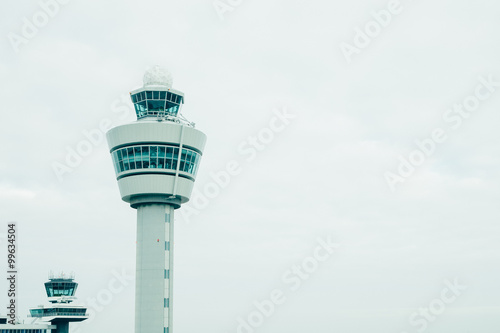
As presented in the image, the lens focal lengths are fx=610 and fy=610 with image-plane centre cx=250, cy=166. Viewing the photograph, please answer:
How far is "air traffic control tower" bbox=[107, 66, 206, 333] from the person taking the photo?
88.1 metres

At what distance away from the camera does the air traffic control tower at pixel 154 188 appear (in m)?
88.1

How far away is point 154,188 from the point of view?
89.0m

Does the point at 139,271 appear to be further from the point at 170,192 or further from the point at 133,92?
the point at 133,92

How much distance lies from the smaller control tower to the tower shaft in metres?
49.5

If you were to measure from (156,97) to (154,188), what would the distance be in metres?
15.7

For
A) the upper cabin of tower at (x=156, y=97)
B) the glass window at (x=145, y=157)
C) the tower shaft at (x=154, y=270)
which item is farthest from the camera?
the upper cabin of tower at (x=156, y=97)

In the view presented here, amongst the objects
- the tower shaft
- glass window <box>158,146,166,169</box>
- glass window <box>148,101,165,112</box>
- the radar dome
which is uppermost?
the radar dome

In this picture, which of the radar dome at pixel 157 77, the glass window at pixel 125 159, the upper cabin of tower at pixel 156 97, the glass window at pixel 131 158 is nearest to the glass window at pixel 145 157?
the glass window at pixel 131 158

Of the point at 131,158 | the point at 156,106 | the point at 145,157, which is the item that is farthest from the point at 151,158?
the point at 156,106

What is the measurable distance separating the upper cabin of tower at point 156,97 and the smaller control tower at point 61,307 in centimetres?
5502

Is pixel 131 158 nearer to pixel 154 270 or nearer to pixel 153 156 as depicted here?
pixel 153 156

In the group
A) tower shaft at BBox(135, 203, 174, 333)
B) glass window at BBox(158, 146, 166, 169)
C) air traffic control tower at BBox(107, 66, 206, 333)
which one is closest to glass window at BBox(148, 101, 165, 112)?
air traffic control tower at BBox(107, 66, 206, 333)

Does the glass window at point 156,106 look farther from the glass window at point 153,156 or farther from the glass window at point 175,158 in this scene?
the glass window at point 175,158

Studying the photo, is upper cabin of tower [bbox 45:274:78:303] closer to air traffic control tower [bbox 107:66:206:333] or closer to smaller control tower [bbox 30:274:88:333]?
smaller control tower [bbox 30:274:88:333]
